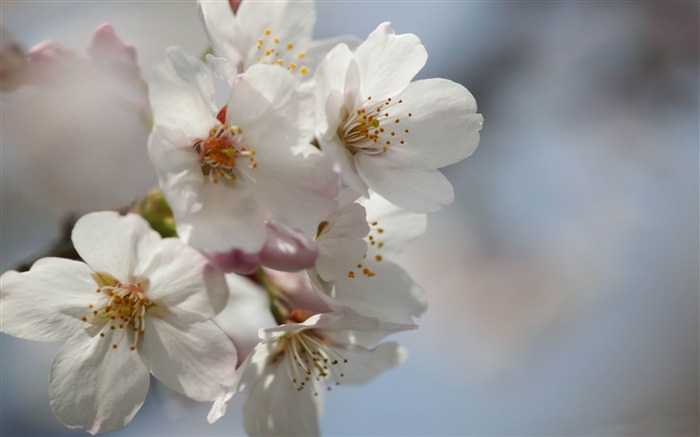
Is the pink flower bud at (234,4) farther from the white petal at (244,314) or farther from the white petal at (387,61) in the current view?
the white petal at (244,314)

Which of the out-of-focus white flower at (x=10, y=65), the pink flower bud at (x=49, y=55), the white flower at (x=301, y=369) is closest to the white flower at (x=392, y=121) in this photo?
the white flower at (x=301, y=369)

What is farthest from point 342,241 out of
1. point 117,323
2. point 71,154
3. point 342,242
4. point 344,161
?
point 71,154

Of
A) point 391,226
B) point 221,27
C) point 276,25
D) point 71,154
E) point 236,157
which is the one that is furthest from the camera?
point 71,154

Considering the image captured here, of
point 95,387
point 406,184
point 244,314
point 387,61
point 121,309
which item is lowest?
point 95,387

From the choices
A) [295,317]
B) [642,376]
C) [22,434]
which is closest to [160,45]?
[22,434]

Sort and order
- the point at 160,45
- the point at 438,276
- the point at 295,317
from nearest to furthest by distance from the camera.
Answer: the point at 295,317
the point at 160,45
the point at 438,276

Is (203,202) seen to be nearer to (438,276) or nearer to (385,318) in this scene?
(385,318)

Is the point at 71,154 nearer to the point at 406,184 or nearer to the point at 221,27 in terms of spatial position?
→ the point at 221,27

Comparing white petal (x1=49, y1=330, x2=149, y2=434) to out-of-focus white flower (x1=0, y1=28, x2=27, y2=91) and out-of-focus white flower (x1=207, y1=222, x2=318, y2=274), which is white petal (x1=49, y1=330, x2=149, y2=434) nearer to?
out-of-focus white flower (x1=207, y1=222, x2=318, y2=274)
